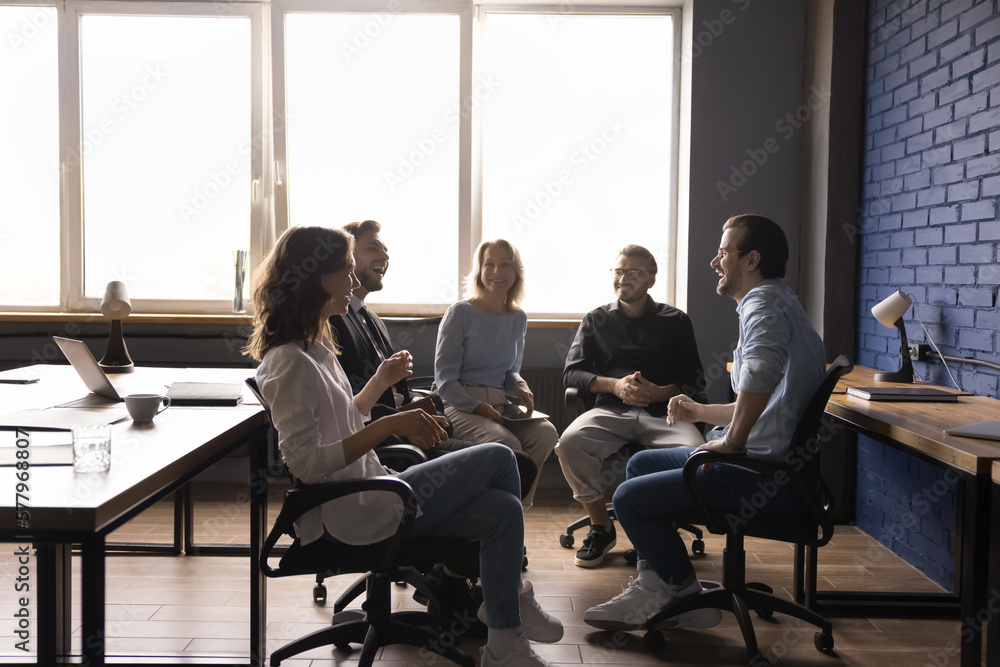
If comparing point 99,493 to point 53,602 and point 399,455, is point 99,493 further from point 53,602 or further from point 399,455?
point 399,455

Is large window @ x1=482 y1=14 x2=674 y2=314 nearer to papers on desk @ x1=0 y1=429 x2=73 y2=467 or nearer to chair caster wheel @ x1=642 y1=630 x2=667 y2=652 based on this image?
chair caster wheel @ x1=642 y1=630 x2=667 y2=652

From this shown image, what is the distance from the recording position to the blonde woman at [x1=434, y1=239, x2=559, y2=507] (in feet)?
10.1

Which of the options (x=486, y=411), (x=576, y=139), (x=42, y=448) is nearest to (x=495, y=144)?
(x=576, y=139)

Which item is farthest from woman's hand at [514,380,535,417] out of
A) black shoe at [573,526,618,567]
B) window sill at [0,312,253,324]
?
window sill at [0,312,253,324]

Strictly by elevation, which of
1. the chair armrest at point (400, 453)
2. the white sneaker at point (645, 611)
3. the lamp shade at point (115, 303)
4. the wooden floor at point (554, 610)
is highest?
the lamp shade at point (115, 303)

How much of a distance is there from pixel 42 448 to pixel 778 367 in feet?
5.87

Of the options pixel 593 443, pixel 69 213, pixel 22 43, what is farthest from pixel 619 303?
pixel 22 43

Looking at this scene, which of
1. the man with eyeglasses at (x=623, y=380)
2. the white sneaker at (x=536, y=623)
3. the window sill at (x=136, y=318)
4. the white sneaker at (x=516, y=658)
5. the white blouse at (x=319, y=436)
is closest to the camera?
the white blouse at (x=319, y=436)

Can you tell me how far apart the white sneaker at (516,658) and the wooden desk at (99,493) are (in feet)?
2.17

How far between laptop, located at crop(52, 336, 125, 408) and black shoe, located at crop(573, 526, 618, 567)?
178 centimetres

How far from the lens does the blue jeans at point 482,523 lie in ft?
6.24

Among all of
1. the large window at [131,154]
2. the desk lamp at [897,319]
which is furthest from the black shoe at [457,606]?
the large window at [131,154]

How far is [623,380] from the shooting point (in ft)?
10.5

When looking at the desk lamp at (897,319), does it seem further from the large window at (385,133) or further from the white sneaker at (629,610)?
the large window at (385,133)
